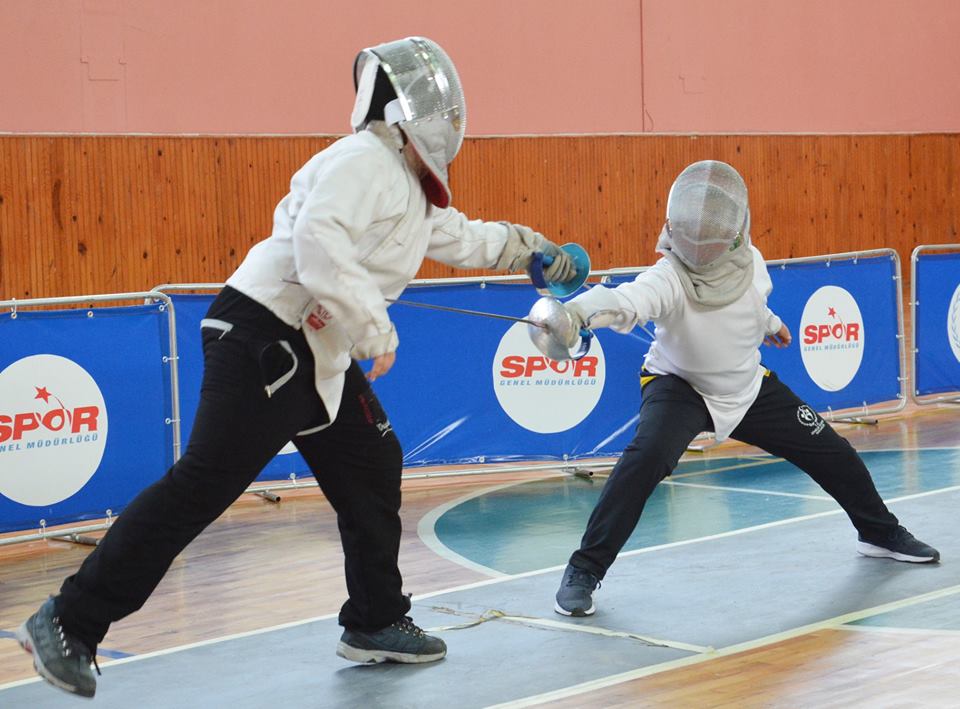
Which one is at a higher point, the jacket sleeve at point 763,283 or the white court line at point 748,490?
the jacket sleeve at point 763,283

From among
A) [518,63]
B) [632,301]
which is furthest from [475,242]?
[518,63]

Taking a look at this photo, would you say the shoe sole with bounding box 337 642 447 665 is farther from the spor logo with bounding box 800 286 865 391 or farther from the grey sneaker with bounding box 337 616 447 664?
the spor logo with bounding box 800 286 865 391

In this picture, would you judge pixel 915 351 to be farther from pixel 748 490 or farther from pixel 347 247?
pixel 347 247

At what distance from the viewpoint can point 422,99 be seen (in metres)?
3.91

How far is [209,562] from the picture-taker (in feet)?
20.5

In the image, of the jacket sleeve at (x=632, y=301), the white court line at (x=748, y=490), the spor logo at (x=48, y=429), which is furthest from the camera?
the white court line at (x=748, y=490)

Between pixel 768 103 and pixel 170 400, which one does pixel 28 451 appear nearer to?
pixel 170 400

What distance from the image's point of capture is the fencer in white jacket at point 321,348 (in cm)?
366

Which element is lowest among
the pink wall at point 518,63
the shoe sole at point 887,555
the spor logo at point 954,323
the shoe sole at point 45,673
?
the shoe sole at point 887,555

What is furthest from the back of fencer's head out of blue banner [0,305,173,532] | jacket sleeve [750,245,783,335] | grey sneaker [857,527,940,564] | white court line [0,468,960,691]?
blue banner [0,305,173,532]

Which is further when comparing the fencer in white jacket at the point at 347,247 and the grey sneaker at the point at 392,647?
the grey sneaker at the point at 392,647

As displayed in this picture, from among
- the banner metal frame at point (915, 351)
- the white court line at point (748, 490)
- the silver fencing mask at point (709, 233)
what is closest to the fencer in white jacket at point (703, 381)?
the silver fencing mask at point (709, 233)

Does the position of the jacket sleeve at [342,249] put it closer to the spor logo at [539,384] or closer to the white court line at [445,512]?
the white court line at [445,512]

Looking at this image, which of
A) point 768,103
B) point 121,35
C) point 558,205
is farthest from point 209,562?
point 768,103
